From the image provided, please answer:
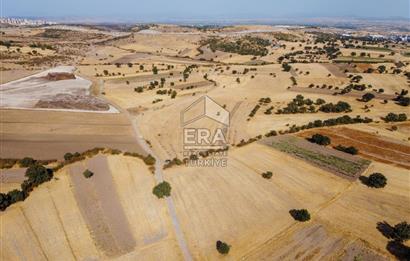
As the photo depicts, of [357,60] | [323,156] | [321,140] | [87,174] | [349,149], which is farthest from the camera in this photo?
[357,60]

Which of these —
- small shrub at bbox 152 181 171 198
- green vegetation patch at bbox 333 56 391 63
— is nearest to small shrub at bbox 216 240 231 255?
small shrub at bbox 152 181 171 198

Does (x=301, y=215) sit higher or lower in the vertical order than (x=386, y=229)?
higher

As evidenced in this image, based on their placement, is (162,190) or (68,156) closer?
(162,190)

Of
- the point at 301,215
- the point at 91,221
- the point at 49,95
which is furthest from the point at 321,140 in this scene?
the point at 49,95

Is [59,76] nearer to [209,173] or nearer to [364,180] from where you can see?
[209,173]

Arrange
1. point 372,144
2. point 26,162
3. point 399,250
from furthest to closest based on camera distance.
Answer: point 372,144
point 26,162
point 399,250

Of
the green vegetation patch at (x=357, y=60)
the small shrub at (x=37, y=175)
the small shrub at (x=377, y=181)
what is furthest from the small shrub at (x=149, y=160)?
the green vegetation patch at (x=357, y=60)

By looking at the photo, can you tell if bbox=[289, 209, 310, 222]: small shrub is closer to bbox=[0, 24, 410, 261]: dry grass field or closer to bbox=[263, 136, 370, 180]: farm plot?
bbox=[0, 24, 410, 261]: dry grass field
